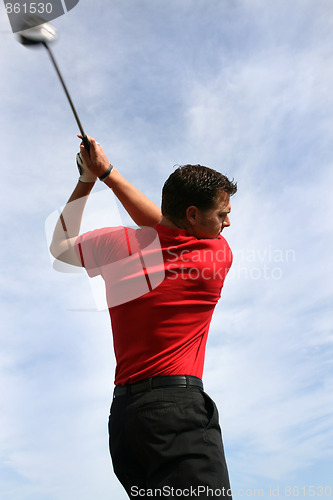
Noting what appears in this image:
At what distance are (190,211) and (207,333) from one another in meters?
0.95

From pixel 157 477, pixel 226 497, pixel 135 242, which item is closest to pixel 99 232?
pixel 135 242

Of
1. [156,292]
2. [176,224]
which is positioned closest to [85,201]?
[176,224]

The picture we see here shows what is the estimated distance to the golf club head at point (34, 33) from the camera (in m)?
3.71

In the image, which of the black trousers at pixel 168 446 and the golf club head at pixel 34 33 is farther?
the golf club head at pixel 34 33

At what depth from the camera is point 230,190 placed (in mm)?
3744

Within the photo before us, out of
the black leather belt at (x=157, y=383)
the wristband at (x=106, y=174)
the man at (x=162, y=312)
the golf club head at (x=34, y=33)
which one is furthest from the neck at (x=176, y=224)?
the golf club head at (x=34, y=33)

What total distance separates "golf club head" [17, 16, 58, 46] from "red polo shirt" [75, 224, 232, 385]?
157 centimetres

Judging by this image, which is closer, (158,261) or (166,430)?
(166,430)

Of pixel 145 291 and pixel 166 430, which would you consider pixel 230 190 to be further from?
pixel 166 430

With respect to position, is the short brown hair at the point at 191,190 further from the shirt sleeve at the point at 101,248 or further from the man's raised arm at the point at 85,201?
the shirt sleeve at the point at 101,248

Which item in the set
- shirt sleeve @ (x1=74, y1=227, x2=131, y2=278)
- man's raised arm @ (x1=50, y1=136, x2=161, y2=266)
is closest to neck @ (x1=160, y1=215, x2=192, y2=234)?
man's raised arm @ (x1=50, y1=136, x2=161, y2=266)

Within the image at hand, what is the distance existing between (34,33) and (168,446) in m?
3.19

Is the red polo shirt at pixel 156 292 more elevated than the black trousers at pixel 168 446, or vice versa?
the red polo shirt at pixel 156 292

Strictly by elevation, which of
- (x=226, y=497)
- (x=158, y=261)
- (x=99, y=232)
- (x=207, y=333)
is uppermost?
(x=99, y=232)
